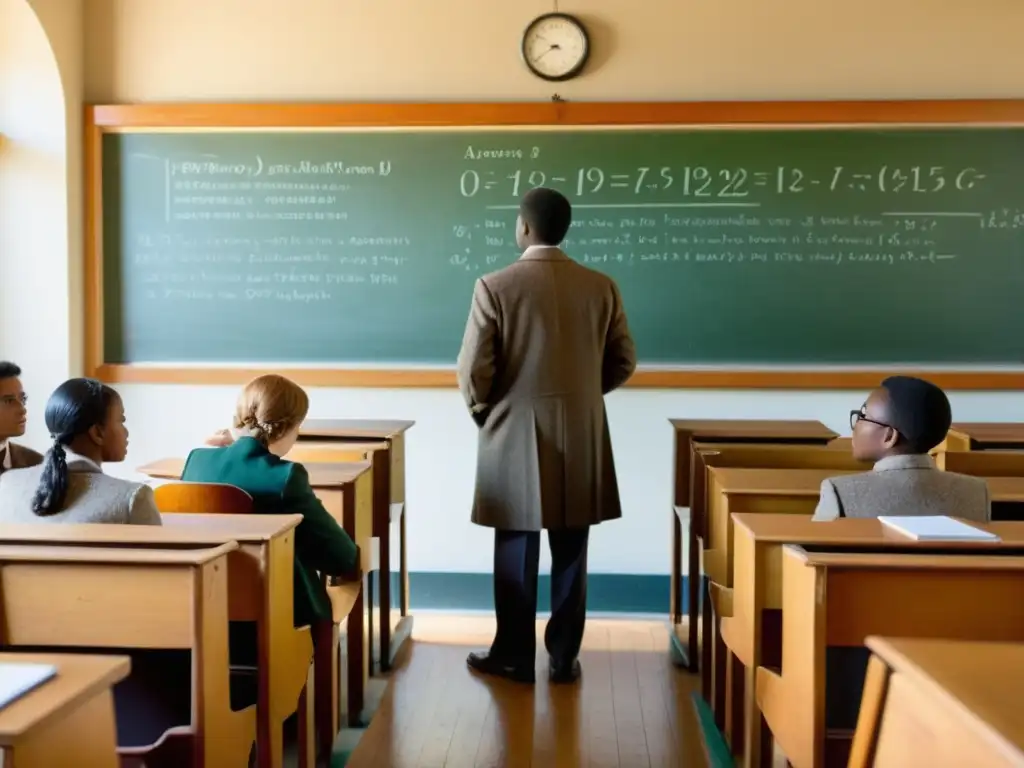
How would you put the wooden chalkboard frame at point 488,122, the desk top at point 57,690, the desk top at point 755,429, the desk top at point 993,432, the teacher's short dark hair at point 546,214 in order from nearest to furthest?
the desk top at point 57,690, the teacher's short dark hair at point 546,214, the desk top at point 993,432, the desk top at point 755,429, the wooden chalkboard frame at point 488,122

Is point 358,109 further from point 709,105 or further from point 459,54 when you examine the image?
point 709,105

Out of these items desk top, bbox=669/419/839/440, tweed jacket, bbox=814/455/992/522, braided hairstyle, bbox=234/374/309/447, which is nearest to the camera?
tweed jacket, bbox=814/455/992/522

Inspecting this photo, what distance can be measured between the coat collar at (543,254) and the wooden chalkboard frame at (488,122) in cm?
125

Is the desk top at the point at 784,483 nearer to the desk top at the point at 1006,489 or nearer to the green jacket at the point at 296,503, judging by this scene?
the desk top at the point at 1006,489

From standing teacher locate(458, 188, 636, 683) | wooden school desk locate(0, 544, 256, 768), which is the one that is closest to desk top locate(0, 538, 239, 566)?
wooden school desk locate(0, 544, 256, 768)

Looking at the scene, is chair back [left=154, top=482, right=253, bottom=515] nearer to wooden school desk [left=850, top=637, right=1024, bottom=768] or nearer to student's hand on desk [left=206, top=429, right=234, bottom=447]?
student's hand on desk [left=206, top=429, right=234, bottom=447]

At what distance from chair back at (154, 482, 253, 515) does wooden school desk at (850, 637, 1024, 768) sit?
4.64 ft

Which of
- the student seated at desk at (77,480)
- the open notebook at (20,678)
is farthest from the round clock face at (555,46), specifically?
the open notebook at (20,678)

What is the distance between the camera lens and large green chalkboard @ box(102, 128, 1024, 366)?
3.83 m

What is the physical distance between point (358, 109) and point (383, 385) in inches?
47.7

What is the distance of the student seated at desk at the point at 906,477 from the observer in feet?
6.59

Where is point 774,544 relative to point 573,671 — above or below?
above

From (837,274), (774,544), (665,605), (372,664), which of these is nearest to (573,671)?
(372,664)

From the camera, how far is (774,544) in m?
1.85
